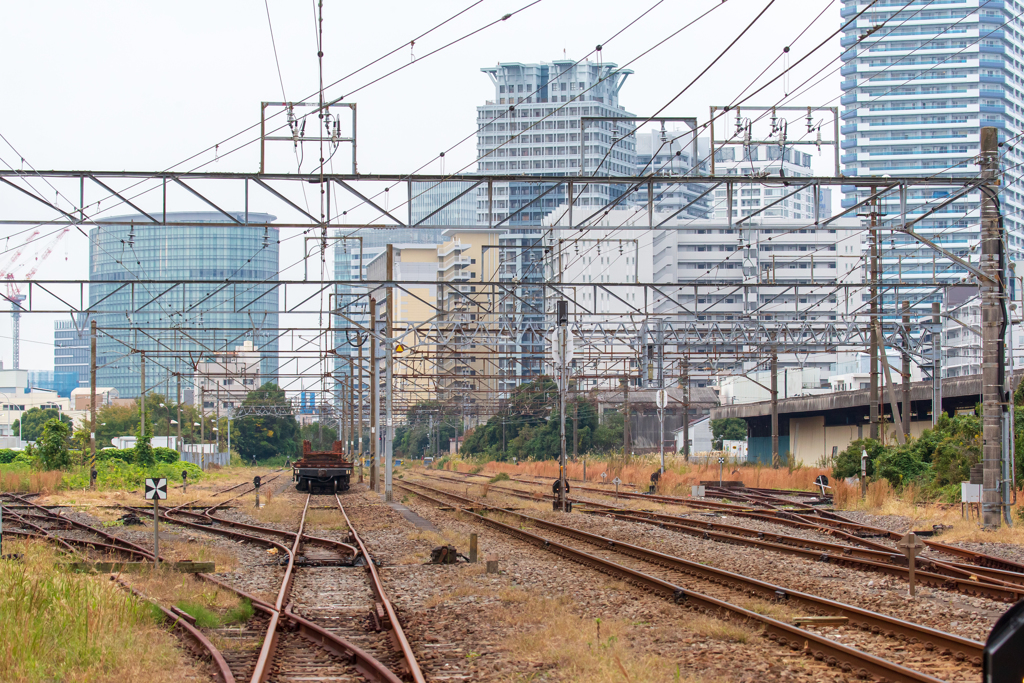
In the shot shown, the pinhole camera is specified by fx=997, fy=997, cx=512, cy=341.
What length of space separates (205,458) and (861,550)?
67.9 m

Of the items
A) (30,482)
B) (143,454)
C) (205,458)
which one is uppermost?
(143,454)

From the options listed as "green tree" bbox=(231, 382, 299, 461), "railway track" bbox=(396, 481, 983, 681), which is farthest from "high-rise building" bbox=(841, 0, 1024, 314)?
"railway track" bbox=(396, 481, 983, 681)

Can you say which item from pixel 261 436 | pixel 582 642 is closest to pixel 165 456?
pixel 261 436

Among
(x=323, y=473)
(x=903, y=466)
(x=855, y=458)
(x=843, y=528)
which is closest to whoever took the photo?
(x=843, y=528)

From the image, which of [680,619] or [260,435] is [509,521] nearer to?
[680,619]

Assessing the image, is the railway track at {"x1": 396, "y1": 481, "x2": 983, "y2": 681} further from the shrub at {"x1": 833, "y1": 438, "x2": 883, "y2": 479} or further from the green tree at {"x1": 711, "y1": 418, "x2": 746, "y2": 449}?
the green tree at {"x1": 711, "y1": 418, "x2": 746, "y2": 449}

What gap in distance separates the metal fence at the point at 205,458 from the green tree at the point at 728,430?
1699 inches

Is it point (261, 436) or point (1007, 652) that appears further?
point (261, 436)

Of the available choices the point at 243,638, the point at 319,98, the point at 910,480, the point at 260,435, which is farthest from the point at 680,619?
the point at 260,435

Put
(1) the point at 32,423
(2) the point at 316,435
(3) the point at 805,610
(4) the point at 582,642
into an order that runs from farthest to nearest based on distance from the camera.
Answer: (2) the point at 316,435 → (1) the point at 32,423 → (3) the point at 805,610 → (4) the point at 582,642

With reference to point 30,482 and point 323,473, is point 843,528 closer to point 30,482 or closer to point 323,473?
point 323,473

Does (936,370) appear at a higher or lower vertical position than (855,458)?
higher

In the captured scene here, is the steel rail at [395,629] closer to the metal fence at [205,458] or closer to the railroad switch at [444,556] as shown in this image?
the railroad switch at [444,556]

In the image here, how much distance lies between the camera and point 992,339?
20.4m
